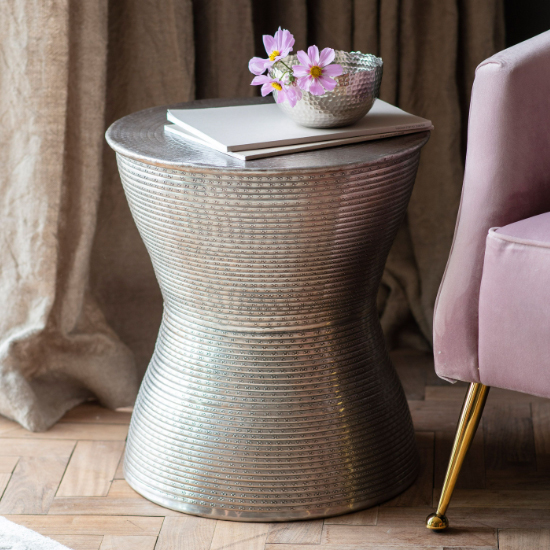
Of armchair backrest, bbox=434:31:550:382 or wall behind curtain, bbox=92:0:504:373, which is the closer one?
armchair backrest, bbox=434:31:550:382

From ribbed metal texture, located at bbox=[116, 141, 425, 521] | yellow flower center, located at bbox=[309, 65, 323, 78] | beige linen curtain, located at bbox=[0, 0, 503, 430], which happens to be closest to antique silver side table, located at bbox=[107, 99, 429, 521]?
ribbed metal texture, located at bbox=[116, 141, 425, 521]

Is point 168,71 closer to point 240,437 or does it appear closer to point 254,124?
point 254,124

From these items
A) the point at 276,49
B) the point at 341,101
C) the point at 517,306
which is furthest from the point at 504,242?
the point at 276,49

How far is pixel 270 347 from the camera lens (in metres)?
1.23

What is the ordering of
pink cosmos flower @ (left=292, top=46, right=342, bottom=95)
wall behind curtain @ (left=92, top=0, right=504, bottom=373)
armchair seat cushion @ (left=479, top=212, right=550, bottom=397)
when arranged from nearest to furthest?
armchair seat cushion @ (left=479, top=212, right=550, bottom=397) < pink cosmos flower @ (left=292, top=46, right=342, bottom=95) < wall behind curtain @ (left=92, top=0, right=504, bottom=373)

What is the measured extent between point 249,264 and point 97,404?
0.63 m

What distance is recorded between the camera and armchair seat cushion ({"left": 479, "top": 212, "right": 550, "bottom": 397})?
1034mm

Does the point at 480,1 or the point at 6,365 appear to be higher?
the point at 480,1

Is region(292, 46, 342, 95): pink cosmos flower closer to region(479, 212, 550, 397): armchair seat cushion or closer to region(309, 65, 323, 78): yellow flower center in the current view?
region(309, 65, 323, 78): yellow flower center

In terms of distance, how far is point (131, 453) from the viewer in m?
1.36

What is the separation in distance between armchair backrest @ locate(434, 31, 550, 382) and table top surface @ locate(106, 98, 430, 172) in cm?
12

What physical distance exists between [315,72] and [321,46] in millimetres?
639

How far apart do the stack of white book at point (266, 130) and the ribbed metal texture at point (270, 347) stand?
58mm

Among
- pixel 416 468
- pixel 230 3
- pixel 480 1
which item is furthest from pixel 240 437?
pixel 480 1
